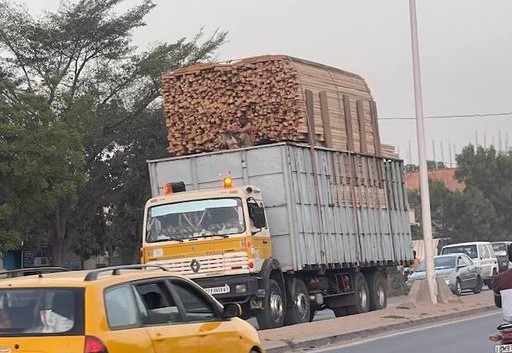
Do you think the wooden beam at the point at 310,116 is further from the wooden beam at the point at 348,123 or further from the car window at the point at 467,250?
the car window at the point at 467,250

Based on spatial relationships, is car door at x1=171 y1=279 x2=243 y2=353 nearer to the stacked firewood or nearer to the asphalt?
the asphalt

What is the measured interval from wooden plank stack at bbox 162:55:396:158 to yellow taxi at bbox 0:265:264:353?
13531 mm

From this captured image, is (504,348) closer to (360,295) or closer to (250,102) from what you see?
(250,102)

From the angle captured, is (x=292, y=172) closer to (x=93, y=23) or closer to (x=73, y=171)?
(x=73, y=171)

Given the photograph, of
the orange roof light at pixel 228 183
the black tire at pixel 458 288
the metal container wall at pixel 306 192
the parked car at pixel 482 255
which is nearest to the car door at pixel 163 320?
the orange roof light at pixel 228 183

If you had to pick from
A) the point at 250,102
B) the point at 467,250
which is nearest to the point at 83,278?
the point at 250,102

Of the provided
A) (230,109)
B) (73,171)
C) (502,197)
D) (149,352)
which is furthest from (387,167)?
(502,197)

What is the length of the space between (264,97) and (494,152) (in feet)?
191

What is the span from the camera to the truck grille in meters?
20.2

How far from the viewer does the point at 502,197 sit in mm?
76688

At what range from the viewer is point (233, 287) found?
66.2 feet

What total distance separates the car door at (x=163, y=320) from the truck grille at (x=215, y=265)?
34.9ft

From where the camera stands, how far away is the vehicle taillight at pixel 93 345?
8.13m

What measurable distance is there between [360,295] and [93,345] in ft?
58.2
